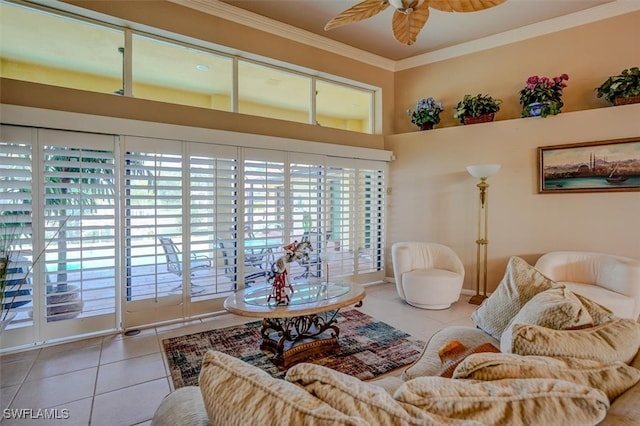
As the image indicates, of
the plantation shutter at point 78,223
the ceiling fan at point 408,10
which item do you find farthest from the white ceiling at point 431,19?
the plantation shutter at point 78,223

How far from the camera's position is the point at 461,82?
4809 millimetres

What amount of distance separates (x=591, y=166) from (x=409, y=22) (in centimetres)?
306

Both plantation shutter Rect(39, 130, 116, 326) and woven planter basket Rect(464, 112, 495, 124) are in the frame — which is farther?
woven planter basket Rect(464, 112, 495, 124)

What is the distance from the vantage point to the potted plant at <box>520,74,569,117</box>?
3922mm

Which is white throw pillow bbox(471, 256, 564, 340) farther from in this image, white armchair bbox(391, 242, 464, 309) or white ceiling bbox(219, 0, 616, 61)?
white ceiling bbox(219, 0, 616, 61)

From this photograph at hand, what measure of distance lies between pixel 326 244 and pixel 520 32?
13.0 feet

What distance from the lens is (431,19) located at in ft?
13.3

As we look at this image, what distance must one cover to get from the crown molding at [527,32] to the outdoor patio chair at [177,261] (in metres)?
4.38

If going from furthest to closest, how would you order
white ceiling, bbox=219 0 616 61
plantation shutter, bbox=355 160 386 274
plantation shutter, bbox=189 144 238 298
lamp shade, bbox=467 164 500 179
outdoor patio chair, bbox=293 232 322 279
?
plantation shutter, bbox=355 160 386 274
outdoor patio chair, bbox=293 232 322 279
lamp shade, bbox=467 164 500 179
white ceiling, bbox=219 0 616 61
plantation shutter, bbox=189 144 238 298

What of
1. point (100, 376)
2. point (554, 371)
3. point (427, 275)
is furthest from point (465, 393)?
point (427, 275)

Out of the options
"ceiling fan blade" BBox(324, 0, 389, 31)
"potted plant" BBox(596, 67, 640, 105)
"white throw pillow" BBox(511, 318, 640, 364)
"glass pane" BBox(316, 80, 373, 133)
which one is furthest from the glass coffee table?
"potted plant" BBox(596, 67, 640, 105)

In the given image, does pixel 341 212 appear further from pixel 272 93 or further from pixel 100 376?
pixel 100 376

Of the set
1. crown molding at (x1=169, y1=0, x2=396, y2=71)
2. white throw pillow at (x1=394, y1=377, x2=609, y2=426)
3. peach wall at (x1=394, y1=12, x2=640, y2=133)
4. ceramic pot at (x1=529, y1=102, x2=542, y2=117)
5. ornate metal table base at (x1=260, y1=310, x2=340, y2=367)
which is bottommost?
ornate metal table base at (x1=260, y1=310, x2=340, y2=367)

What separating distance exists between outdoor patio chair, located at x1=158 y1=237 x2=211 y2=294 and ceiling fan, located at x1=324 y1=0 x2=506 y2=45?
268 cm
